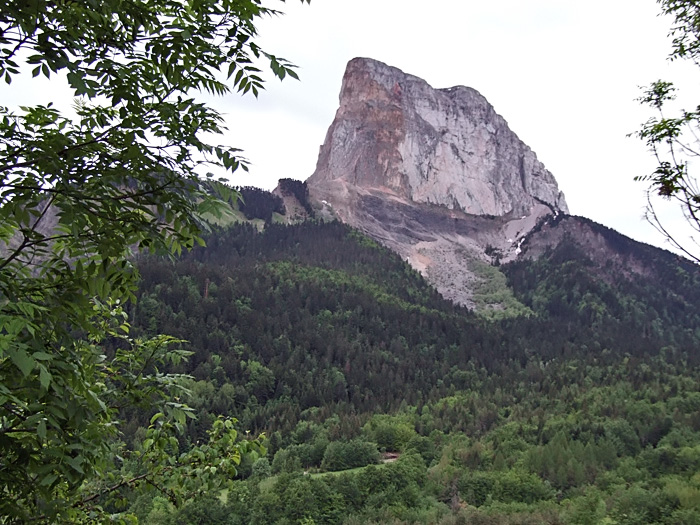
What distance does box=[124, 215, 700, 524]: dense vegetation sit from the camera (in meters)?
44.5

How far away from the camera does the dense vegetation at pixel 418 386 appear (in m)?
44.5

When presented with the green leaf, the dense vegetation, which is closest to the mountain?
the dense vegetation

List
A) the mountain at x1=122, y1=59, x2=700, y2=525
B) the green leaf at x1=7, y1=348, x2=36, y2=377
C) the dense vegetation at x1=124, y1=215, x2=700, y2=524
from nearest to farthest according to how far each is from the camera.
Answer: the green leaf at x1=7, y1=348, x2=36, y2=377
the dense vegetation at x1=124, y1=215, x2=700, y2=524
the mountain at x1=122, y1=59, x2=700, y2=525

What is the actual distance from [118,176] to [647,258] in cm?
20885

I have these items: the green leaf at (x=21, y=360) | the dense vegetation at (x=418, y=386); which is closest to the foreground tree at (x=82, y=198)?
the green leaf at (x=21, y=360)

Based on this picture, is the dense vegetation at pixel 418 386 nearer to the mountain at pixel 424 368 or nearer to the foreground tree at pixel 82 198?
the mountain at pixel 424 368

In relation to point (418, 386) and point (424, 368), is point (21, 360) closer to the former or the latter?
point (418, 386)

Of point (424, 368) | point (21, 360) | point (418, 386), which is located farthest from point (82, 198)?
point (424, 368)

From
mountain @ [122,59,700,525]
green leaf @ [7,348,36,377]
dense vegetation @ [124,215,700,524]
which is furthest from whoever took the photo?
mountain @ [122,59,700,525]

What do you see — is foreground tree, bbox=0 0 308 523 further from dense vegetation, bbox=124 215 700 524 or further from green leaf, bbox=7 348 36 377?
dense vegetation, bbox=124 215 700 524

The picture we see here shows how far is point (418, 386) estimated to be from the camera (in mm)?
96812

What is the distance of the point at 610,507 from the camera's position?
40.4 meters

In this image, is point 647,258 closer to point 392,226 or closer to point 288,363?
point 392,226

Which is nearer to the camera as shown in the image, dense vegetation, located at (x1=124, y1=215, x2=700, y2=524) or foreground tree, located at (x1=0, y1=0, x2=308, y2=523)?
foreground tree, located at (x1=0, y1=0, x2=308, y2=523)
